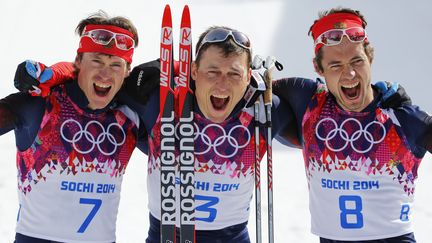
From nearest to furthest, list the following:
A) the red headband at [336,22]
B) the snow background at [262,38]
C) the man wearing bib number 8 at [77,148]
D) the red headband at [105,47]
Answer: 1. the man wearing bib number 8 at [77,148]
2. the red headband at [105,47]
3. the red headband at [336,22]
4. the snow background at [262,38]

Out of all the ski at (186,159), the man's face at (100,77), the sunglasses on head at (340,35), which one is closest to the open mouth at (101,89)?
the man's face at (100,77)

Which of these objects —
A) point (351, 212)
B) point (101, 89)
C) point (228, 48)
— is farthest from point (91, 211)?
point (351, 212)

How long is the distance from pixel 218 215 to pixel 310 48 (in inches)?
352

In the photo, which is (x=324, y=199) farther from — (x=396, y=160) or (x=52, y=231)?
(x=52, y=231)

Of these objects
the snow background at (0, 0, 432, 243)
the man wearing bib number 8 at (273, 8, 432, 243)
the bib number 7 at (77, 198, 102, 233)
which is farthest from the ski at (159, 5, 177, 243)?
the snow background at (0, 0, 432, 243)

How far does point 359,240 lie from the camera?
4.27m

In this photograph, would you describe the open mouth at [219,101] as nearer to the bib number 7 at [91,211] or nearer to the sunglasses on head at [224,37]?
the sunglasses on head at [224,37]

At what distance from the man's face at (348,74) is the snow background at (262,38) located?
3.67m

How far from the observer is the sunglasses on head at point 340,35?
4.37m

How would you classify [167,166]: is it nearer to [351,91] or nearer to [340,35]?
[351,91]

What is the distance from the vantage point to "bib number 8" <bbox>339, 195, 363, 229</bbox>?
4262 mm

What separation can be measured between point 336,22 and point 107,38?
4.81 ft

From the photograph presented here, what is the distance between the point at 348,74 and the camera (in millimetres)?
4242

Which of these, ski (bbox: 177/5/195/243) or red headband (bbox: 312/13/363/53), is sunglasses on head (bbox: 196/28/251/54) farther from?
red headband (bbox: 312/13/363/53)
